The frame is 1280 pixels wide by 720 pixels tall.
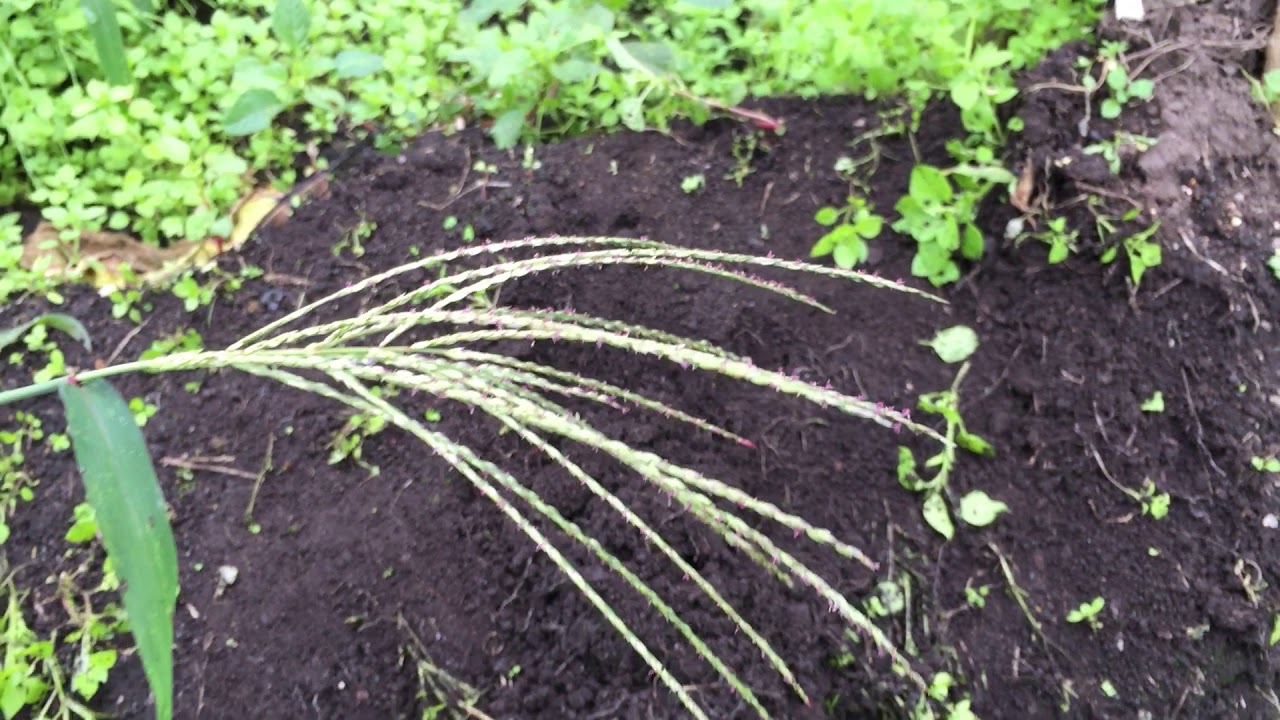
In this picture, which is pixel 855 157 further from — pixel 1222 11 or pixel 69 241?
pixel 69 241

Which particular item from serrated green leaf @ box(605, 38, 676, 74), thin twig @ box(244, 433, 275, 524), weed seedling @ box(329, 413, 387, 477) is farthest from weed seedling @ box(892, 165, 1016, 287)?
thin twig @ box(244, 433, 275, 524)

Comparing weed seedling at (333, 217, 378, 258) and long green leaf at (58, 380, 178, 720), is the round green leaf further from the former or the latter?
long green leaf at (58, 380, 178, 720)

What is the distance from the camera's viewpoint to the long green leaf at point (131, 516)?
80 cm

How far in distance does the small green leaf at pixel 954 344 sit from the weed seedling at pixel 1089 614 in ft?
1.34

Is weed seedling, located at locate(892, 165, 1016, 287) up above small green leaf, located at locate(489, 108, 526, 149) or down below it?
below

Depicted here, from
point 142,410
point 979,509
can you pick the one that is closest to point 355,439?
point 142,410

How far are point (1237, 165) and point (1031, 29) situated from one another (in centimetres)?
45

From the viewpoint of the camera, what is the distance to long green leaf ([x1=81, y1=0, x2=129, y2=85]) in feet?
5.08

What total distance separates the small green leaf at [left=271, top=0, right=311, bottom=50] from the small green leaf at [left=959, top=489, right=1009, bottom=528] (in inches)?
57.4

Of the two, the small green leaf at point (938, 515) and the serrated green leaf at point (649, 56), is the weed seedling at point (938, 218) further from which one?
the serrated green leaf at point (649, 56)

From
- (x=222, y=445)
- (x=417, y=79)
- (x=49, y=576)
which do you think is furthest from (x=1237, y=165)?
(x=49, y=576)

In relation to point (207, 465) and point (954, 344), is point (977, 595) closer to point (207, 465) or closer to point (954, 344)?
point (954, 344)

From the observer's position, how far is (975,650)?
3.95ft

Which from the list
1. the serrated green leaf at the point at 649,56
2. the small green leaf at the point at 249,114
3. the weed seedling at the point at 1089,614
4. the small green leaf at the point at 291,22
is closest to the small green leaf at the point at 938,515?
the weed seedling at the point at 1089,614
